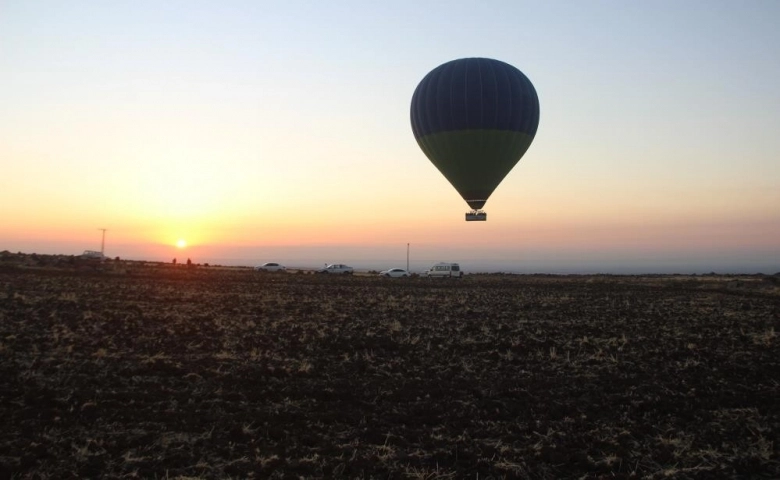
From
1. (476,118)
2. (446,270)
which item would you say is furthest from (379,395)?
(446,270)

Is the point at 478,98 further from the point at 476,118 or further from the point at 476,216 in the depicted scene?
the point at 476,216

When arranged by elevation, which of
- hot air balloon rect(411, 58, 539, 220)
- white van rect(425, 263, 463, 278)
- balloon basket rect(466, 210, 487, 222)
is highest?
hot air balloon rect(411, 58, 539, 220)

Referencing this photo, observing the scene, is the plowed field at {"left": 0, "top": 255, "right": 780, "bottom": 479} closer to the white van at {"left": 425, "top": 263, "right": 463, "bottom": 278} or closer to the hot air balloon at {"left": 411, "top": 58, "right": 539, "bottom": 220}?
the hot air balloon at {"left": 411, "top": 58, "right": 539, "bottom": 220}

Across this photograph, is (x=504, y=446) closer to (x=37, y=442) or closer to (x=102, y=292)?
(x=37, y=442)

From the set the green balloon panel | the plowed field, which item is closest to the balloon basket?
the green balloon panel

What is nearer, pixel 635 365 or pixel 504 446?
pixel 504 446

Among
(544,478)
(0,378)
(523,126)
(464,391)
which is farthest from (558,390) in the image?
(523,126)

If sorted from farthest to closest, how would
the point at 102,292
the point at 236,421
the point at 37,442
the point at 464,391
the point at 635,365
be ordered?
the point at 102,292
the point at 635,365
the point at 464,391
the point at 236,421
the point at 37,442
